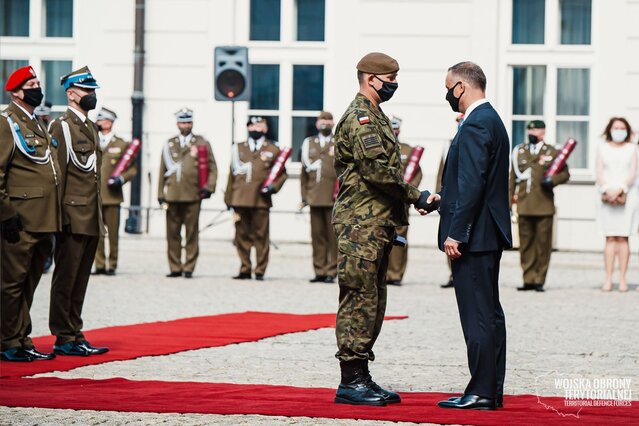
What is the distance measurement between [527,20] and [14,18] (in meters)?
7.86

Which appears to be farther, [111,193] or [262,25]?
[262,25]

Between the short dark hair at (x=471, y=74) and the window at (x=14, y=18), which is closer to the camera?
the short dark hair at (x=471, y=74)

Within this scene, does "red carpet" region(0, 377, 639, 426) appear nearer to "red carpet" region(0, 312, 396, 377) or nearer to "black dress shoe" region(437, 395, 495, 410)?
"black dress shoe" region(437, 395, 495, 410)

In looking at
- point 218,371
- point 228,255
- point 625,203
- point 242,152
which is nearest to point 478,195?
point 218,371

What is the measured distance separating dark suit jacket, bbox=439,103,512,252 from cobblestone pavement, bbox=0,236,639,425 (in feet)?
3.76

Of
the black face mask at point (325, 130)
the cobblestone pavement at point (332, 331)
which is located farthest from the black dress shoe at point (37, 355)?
the black face mask at point (325, 130)

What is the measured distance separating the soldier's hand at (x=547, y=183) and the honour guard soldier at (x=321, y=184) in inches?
97.0

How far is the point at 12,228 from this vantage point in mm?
9641

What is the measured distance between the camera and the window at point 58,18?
78.6 feet

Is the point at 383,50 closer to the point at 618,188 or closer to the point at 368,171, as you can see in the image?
the point at 618,188

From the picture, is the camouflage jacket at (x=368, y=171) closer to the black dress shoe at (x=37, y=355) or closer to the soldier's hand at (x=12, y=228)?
the soldier's hand at (x=12, y=228)

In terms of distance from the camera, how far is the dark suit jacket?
7898 millimetres

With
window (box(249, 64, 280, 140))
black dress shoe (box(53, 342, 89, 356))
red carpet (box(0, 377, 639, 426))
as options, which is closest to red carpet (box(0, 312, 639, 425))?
red carpet (box(0, 377, 639, 426))

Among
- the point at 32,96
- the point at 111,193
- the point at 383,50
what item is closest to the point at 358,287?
the point at 32,96
